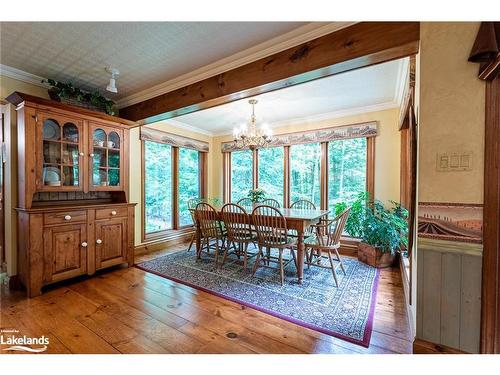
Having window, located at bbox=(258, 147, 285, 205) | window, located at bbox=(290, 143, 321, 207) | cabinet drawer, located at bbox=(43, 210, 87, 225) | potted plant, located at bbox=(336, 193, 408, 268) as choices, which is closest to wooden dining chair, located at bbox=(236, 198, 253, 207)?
window, located at bbox=(258, 147, 285, 205)

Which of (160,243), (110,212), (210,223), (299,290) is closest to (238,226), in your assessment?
(210,223)

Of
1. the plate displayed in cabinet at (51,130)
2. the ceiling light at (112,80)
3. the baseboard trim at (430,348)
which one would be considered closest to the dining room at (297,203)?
the baseboard trim at (430,348)

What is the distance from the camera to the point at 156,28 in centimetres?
176

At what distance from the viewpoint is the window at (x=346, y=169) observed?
3803 millimetres

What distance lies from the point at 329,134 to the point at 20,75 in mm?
4132

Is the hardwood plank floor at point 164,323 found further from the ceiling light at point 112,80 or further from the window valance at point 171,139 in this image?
the window valance at point 171,139

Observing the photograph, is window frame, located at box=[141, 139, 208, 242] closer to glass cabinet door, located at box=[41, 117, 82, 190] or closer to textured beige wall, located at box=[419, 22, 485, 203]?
glass cabinet door, located at box=[41, 117, 82, 190]

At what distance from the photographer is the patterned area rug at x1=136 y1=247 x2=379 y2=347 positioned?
6.15ft

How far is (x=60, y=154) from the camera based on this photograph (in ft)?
8.36

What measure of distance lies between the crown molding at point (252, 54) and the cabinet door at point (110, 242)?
66.6 inches

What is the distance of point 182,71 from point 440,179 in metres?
2.44
